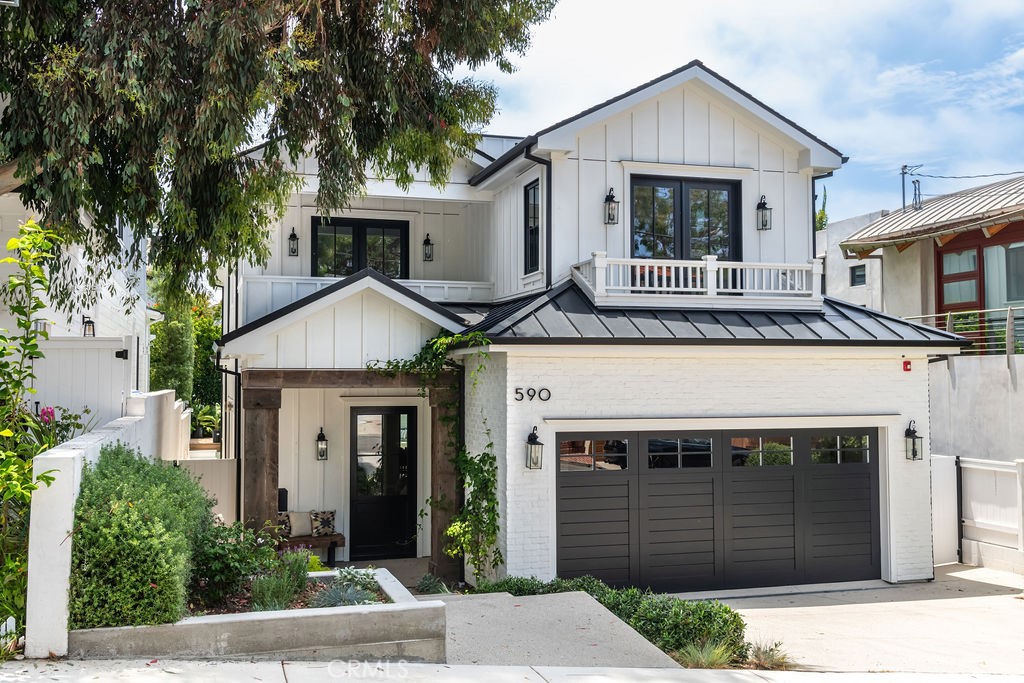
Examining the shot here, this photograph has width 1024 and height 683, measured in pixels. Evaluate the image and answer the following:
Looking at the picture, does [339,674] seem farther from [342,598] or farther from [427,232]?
[427,232]

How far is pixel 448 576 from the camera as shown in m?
12.6

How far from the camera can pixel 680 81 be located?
13492 millimetres

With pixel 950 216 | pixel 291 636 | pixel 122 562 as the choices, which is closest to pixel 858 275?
pixel 950 216

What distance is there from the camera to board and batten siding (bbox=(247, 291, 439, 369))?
1210cm

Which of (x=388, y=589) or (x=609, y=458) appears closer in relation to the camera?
(x=388, y=589)

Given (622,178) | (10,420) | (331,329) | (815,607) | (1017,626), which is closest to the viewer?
(10,420)

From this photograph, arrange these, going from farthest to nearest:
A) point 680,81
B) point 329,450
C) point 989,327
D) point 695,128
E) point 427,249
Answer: point 989,327
point 427,249
point 329,450
point 695,128
point 680,81

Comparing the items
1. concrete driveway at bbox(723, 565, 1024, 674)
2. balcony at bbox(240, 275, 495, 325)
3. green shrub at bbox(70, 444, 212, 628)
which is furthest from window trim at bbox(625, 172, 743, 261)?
green shrub at bbox(70, 444, 212, 628)

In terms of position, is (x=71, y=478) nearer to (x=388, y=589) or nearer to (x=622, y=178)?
(x=388, y=589)

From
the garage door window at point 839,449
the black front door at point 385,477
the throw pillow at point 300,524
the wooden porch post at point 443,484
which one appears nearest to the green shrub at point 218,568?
the wooden porch post at point 443,484

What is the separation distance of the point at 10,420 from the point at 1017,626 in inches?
414

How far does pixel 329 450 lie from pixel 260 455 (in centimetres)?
314

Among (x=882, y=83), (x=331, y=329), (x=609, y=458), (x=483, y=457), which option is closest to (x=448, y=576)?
(x=483, y=457)

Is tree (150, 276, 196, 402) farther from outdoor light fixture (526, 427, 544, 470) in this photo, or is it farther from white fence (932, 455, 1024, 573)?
white fence (932, 455, 1024, 573)
